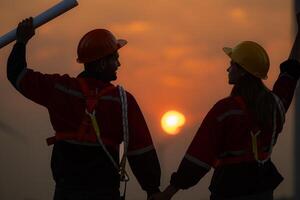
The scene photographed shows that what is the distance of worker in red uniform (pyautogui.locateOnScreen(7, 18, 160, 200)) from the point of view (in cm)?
446

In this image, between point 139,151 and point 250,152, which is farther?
point 139,151

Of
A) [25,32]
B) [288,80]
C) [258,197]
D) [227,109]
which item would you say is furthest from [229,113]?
[25,32]

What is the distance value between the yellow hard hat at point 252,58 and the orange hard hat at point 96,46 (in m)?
0.84

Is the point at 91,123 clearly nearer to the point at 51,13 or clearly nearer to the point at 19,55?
the point at 19,55

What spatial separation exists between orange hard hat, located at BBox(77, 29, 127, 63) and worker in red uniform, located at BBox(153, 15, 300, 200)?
828mm

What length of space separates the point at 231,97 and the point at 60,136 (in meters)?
1.17

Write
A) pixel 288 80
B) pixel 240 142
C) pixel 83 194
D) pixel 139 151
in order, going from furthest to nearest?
pixel 288 80 → pixel 139 151 → pixel 240 142 → pixel 83 194

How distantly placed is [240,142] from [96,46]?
1.17 meters

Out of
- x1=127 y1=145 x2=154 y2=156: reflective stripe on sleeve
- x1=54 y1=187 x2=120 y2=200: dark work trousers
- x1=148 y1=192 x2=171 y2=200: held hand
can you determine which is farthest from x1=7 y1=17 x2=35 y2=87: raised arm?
x1=148 y1=192 x2=171 y2=200: held hand

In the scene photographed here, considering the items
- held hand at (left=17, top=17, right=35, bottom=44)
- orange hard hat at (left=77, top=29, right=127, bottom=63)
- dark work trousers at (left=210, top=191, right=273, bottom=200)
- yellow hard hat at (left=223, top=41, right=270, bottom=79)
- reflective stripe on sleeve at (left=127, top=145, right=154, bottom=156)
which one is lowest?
dark work trousers at (left=210, top=191, right=273, bottom=200)

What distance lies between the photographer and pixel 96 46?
15.4 ft

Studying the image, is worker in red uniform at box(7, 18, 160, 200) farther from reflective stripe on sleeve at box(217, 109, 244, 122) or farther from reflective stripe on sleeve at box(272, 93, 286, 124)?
reflective stripe on sleeve at box(272, 93, 286, 124)

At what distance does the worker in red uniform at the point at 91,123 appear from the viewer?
176 inches

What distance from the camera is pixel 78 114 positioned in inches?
177
